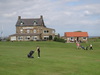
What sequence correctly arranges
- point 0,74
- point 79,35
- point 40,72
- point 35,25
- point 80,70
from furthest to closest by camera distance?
point 35,25 < point 79,35 < point 80,70 < point 40,72 < point 0,74

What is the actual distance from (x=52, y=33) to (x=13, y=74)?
8008 centimetres

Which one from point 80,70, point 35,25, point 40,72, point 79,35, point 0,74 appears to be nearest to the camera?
point 0,74

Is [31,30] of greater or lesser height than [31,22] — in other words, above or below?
A: below

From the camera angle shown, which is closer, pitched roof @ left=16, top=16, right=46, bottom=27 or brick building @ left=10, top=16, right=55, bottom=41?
brick building @ left=10, top=16, right=55, bottom=41

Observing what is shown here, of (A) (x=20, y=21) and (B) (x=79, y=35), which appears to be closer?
(B) (x=79, y=35)

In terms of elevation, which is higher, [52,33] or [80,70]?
[52,33]

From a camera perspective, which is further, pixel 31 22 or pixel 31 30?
pixel 31 22

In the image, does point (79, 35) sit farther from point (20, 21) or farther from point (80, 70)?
point (80, 70)

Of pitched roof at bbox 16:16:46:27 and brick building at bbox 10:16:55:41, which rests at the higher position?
pitched roof at bbox 16:16:46:27

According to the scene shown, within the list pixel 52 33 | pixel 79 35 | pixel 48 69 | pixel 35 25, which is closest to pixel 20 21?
pixel 35 25

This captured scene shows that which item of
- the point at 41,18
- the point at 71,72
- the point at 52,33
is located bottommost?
the point at 71,72

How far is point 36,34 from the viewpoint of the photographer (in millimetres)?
96625

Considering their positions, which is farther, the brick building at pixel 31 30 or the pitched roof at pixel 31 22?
the pitched roof at pixel 31 22

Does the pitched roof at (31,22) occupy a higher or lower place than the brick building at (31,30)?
higher
